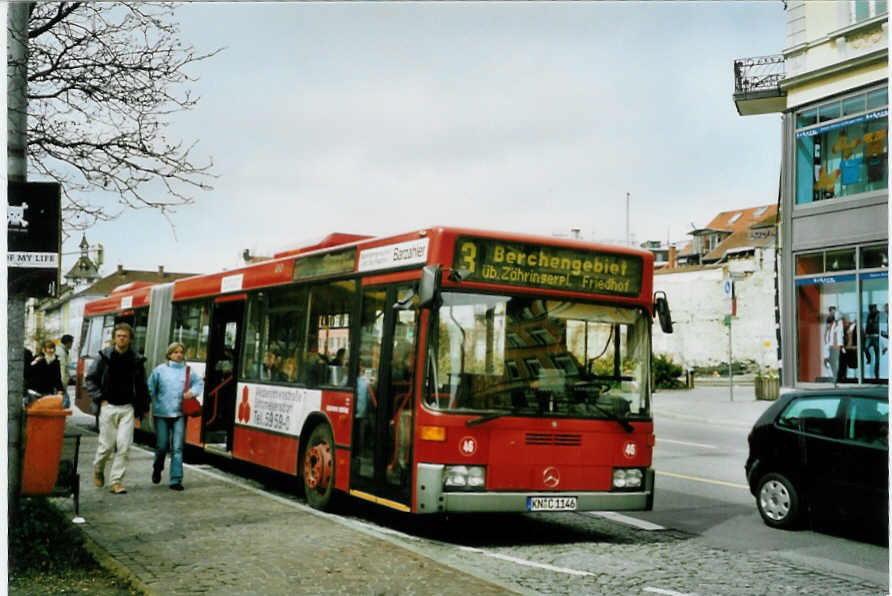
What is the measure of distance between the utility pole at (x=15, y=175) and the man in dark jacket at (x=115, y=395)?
3492 millimetres

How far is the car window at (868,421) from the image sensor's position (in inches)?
338

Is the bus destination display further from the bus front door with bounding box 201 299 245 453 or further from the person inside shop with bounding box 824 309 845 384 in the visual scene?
the bus front door with bounding box 201 299 245 453

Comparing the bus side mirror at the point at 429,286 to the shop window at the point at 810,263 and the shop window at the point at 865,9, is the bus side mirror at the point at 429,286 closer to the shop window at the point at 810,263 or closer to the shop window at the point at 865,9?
the shop window at the point at 865,9

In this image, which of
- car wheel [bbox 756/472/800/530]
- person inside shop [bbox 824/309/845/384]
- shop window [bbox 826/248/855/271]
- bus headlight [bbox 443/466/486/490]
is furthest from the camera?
shop window [bbox 826/248/855/271]

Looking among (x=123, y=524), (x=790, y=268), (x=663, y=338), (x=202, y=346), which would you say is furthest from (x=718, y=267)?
(x=123, y=524)

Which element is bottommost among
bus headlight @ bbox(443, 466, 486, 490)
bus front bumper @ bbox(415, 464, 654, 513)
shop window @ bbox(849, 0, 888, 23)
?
bus front bumper @ bbox(415, 464, 654, 513)

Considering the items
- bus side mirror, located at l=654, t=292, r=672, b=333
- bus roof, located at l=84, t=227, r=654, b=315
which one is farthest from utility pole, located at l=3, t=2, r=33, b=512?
bus side mirror, located at l=654, t=292, r=672, b=333

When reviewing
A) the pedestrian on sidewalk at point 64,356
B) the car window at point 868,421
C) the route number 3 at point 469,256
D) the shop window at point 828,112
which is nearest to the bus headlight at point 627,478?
the car window at point 868,421

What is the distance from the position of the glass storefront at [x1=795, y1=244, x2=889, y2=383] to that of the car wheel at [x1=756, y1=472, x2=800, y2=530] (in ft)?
3.99

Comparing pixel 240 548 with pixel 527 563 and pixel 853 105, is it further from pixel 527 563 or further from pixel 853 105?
pixel 853 105

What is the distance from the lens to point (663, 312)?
910 centimetres

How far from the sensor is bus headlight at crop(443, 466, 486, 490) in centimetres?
817

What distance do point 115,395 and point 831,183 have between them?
990 cm

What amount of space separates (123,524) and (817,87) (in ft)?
37.0
